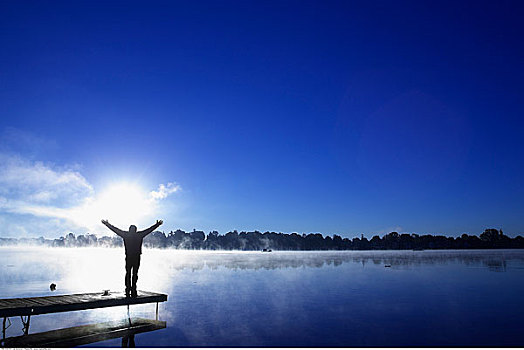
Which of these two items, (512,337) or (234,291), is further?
(234,291)

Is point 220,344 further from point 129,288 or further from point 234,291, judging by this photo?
point 234,291

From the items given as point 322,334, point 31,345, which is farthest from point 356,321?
point 31,345

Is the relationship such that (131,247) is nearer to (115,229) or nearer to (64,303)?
(115,229)

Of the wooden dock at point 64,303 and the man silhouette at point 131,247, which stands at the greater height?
the man silhouette at point 131,247

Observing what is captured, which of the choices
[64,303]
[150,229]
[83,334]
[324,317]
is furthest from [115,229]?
[324,317]

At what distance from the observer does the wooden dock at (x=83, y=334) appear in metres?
8.98

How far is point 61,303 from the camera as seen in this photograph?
9453 mm

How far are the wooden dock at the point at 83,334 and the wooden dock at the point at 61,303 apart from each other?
63 centimetres

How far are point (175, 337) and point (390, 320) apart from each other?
759cm

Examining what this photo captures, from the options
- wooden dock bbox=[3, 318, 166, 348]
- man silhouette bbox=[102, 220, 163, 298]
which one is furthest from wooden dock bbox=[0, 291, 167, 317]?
wooden dock bbox=[3, 318, 166, 348]

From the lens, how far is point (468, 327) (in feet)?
42.3

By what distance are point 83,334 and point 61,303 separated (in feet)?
3.37

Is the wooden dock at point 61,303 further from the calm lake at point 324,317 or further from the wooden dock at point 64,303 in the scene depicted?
the calm lake at point 324,317

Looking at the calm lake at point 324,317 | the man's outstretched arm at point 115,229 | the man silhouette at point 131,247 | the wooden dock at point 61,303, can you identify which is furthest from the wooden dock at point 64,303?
the man's outstretched arm at point 115,229
